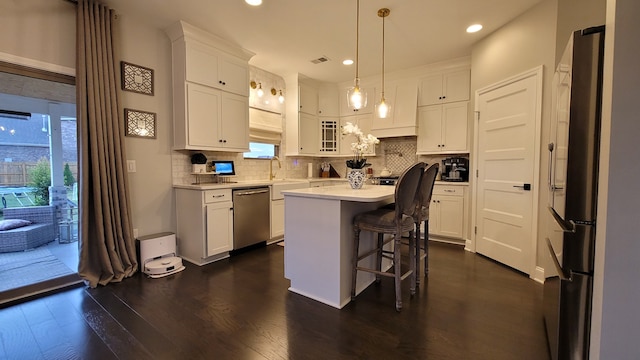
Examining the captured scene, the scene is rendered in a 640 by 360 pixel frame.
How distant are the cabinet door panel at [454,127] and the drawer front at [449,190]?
0.59 metres

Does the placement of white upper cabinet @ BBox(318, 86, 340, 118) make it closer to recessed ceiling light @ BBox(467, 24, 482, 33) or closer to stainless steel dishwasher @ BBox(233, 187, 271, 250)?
stainless steel dishwasher @ BBox(233, 187, 271, 250)

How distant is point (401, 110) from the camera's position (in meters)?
4.53

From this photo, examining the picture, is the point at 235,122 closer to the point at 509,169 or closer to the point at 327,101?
the point at 327,101

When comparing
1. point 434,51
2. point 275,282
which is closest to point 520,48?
point 434,51

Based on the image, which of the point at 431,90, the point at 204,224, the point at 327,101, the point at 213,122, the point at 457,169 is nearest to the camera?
the point at 204,224

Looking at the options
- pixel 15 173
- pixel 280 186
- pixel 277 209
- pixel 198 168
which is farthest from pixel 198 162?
pixel 15 173

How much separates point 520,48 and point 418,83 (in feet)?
5.23

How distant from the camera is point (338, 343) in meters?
1.78

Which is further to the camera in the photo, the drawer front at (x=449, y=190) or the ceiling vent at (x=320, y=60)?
the ceiling vent at (x=320, y=60)

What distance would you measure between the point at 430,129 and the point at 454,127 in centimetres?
35

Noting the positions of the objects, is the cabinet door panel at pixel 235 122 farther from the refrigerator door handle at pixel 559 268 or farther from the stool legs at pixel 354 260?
the refrigerator door handle at pixel 559 268

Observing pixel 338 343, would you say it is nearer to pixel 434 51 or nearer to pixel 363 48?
pixel 363 48

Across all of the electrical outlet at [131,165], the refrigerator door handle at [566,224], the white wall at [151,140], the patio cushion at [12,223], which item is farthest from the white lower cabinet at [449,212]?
the patio cushion at [12,223]

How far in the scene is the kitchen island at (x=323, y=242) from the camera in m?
2.21
